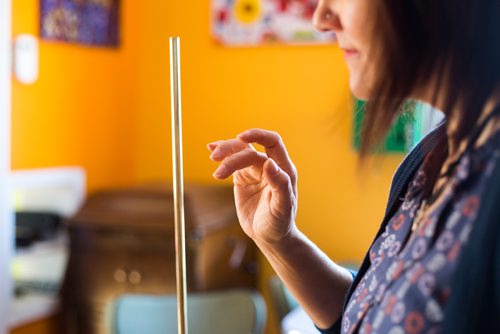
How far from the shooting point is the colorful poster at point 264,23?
299 cm

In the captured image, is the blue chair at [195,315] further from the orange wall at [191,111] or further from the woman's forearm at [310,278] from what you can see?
the woman's forearm at [310,278]

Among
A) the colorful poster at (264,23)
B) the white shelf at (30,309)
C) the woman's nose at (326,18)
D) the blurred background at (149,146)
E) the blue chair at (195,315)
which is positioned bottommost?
the white shelf at (30,309)

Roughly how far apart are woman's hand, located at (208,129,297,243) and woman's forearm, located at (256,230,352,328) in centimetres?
3

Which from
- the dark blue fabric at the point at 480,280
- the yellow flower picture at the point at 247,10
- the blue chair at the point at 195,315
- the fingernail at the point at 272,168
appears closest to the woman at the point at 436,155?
the dark blue fabric at the point at 480,280

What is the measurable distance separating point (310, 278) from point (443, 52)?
43 centimetres

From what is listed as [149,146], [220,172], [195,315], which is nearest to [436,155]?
[220,172]

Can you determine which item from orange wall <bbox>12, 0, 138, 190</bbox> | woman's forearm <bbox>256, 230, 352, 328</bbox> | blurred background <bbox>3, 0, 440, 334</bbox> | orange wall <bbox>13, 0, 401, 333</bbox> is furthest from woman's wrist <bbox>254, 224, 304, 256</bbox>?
orange wall <bbox>12, 0, 138, 190</bbox>

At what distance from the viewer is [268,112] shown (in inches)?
122

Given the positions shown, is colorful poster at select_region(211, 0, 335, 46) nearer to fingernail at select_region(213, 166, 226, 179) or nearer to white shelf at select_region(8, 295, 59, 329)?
white shelf at select_region(8, 295, 59, 329)

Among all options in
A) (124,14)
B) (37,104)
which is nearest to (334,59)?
(124,14)

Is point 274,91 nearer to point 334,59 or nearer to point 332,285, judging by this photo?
point 334,59

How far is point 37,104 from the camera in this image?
9.23 ft

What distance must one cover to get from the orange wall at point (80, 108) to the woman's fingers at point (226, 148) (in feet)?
6.46

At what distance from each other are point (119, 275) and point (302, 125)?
37.8 inches
